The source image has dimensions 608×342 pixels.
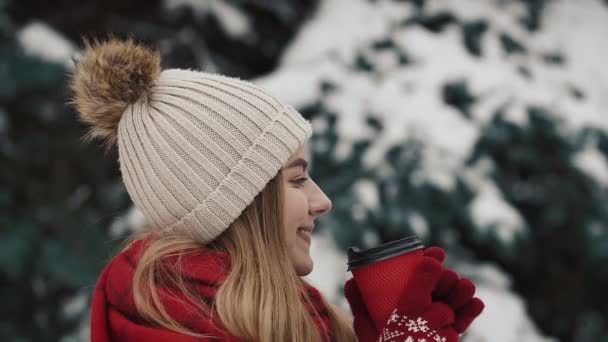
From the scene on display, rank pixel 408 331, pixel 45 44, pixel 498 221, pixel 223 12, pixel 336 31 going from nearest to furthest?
1. pixel 408 331
2. pixel 498 221
3. pixel 45 44
4. pixel 336 31
5. pixel 223 12

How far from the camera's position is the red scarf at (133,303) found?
1416 millimetres

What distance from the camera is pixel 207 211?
154cm

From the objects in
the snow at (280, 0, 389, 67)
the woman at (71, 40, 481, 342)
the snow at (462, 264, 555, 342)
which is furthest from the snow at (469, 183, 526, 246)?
the woman at (71, 40, 481, 342)

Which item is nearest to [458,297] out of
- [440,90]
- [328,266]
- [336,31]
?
[328,266]

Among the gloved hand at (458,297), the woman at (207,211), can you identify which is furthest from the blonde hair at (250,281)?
the gloved hand at (458,297)

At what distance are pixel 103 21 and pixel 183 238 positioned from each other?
97.1 inches

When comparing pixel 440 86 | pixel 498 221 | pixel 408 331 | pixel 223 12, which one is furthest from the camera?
pixel 223 12

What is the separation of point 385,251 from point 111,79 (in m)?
0.70

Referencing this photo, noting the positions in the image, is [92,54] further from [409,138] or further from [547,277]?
[547,277]

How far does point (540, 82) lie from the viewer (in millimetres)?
3316

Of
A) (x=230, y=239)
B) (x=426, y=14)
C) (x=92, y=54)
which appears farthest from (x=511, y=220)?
(x=92, y=54)

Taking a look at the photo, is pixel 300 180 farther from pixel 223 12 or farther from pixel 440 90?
pixel 223 12

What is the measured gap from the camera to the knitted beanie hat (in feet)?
5.05

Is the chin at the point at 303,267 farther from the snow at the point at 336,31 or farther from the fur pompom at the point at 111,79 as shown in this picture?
the snow at the point at 336,31
